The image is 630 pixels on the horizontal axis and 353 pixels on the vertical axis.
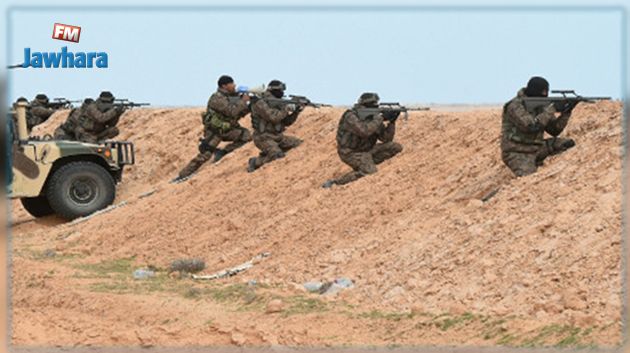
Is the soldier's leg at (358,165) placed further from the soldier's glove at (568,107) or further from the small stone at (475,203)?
the soldier's glove at (568,107)

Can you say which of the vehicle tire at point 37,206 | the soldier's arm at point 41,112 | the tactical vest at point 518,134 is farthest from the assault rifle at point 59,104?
the tactical vest at point 518,134

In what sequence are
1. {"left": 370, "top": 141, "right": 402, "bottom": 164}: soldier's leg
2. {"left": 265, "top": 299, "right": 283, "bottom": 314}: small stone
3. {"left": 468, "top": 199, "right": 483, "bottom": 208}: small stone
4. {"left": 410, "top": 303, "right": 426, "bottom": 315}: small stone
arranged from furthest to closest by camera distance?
{"left": 370, "top": 141, "right": 402, "bottom": 164}: soldier's leg < {"left": 468, "top": 199, "right": 483, "bottom": 208}: small stone < {"left": 265, "top": 299, "right": 283, "bottom": 314}: small stone < {"left": 410, "top": 303, "right": 426, "bottom": 315}: small stone

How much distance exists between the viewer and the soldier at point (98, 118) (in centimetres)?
2266

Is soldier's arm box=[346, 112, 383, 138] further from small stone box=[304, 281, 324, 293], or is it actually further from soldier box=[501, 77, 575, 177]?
small stone box=[304, 281, 324, 293]

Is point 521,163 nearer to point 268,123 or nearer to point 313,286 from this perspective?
point 313,286

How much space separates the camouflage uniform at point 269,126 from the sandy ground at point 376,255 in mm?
291

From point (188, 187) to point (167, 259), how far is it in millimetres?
4139

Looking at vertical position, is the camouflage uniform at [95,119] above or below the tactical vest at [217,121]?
below

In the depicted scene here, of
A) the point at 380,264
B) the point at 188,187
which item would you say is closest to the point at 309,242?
the point at 380,264

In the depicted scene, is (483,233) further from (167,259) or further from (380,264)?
(167,259)

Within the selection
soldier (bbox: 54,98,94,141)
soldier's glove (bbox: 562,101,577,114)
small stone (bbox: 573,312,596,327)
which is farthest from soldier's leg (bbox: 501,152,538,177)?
soldier (bbox: 54,98,94,141)

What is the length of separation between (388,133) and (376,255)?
12.4 feet

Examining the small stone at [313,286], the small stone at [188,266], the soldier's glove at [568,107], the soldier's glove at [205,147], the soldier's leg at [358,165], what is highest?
the soldier's glove at [568,107]

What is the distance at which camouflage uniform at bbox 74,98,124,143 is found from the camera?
2266 cm
